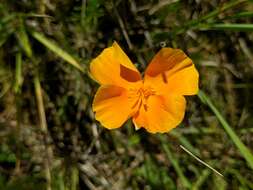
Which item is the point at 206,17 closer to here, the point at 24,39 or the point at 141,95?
the point at 141,95

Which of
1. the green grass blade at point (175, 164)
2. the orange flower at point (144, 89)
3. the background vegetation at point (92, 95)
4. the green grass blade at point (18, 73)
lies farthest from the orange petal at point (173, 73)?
the green grass blade at point (18, 73)

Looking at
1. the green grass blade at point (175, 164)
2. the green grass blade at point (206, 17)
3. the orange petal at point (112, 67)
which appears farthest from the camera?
the green grass blade at point (175, 164)

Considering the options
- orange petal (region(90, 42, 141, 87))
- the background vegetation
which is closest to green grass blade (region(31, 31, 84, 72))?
the background vegetation

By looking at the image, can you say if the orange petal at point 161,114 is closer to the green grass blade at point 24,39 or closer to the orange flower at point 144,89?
the orange flower at point 144,89

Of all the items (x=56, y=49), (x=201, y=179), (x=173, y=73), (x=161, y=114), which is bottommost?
(x=201, y=179)

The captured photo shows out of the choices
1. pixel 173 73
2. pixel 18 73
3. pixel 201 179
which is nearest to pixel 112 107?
pixel 173 73
